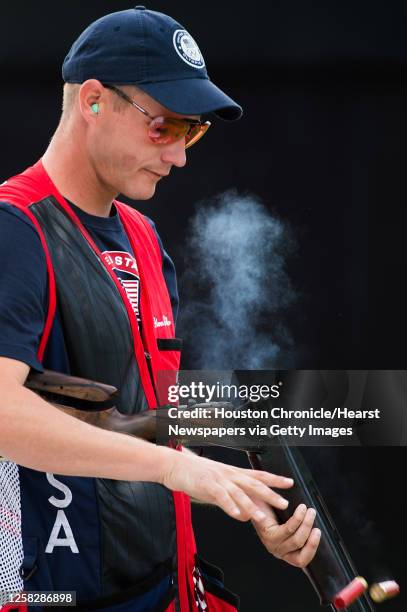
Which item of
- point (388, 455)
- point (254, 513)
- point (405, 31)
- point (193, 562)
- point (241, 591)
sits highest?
point (405, 31)

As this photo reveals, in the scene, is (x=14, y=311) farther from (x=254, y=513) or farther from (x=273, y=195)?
(x=273, y=195)

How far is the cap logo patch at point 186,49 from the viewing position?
148cm

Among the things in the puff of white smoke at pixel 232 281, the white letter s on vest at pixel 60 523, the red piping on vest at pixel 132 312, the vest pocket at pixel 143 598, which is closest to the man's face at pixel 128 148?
the red piping on vest at pixel 132 312

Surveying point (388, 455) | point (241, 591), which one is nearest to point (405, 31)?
point (388, 455)

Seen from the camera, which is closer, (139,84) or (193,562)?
(139,84)

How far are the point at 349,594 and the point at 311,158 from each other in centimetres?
148

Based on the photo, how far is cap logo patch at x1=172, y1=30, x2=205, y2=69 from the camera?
1.48 m

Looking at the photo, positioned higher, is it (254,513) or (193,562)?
(254,513)

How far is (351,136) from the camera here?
2582mm

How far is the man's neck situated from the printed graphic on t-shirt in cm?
9

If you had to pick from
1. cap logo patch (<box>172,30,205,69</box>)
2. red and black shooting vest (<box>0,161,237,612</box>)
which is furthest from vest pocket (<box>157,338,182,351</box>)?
cap logo patch (<box>172,30,205,69</box>)

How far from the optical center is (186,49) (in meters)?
1.49

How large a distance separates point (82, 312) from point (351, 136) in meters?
1.42

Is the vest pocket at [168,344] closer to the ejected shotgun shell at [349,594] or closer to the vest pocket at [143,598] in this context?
the vest pocket at [143,598]
